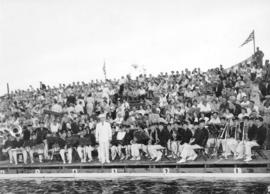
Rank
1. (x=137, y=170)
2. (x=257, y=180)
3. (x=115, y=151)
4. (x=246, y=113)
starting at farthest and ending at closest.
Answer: (x=115, y=151)
(x=137, y=170)
(x=246, y=113)
(x=257, y=180)

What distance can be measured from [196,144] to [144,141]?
247cm

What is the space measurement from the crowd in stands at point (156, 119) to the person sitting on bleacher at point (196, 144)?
38 mm

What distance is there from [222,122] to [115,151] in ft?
17.9

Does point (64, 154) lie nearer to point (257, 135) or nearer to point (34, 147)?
point (34, 147)

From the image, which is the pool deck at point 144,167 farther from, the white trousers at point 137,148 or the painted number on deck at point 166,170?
the white trousers at point 137,148

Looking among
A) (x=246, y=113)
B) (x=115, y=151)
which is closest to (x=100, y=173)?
(x=115, y=151)

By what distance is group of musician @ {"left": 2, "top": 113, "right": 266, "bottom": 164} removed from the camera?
1823 centimetres

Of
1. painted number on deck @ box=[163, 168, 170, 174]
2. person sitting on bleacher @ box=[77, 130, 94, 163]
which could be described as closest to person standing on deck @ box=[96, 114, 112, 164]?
person sitting on bleacher @ box=[77, 130, 94, 163]

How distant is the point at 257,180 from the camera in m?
16.7

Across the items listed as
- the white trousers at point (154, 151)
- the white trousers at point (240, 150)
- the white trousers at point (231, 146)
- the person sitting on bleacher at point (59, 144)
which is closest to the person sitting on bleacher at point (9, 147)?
the person sitting on bleacher at point (59, 144)

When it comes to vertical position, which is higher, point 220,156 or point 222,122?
point 222,122

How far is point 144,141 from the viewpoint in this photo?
67.1 feet

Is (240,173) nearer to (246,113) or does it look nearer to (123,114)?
(246,113)

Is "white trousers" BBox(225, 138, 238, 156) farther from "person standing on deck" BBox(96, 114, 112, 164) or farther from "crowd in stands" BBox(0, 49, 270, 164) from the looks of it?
"person standing on deck" BBox(96, 114, 112, 164)
